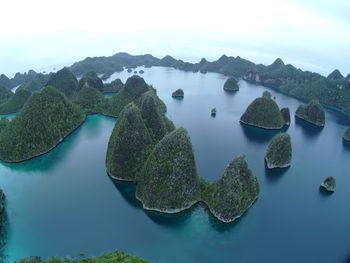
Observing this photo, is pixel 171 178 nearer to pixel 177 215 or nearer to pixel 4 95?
pixel 177 215

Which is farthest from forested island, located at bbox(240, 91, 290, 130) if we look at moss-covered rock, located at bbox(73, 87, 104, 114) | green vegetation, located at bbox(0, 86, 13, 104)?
green vegetation, located at bbox(0, 86, 13, 104)

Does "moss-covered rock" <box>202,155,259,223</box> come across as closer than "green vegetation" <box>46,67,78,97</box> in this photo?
Yes

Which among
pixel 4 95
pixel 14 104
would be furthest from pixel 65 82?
pixel 4 95

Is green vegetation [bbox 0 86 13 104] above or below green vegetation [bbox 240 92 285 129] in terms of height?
above

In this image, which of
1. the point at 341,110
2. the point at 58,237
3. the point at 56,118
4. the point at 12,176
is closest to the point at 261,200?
the point at 58,237

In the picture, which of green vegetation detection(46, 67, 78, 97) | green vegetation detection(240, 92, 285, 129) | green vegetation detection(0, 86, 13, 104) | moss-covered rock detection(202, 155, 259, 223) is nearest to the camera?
moss-covered rock detection(202, 155, 259, 223)

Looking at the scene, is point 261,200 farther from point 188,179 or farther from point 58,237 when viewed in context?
point 58,237

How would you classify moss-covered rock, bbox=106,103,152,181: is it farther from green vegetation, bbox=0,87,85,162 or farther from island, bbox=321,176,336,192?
island, bbox=321,176,336,192

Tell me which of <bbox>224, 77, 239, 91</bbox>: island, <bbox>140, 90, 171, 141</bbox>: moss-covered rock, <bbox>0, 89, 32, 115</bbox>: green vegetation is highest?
<bbox>140, 90, 171, 141</bbox>: moss-covered rock
